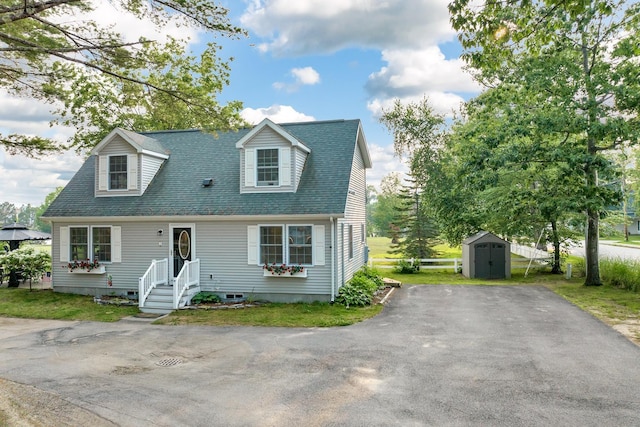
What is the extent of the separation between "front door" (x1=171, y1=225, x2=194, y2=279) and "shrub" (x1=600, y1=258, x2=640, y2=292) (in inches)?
651

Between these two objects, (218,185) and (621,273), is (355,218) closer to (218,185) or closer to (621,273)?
(218,185)

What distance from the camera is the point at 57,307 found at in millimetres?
13242

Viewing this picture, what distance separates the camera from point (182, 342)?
9367mm

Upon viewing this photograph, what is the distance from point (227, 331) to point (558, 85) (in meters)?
14.7

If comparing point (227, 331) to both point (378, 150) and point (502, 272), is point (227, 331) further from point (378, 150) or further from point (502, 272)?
point (378, 150)

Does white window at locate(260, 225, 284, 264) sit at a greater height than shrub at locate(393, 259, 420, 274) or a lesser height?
greater

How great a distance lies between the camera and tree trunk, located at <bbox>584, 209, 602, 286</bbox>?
16.5 metres

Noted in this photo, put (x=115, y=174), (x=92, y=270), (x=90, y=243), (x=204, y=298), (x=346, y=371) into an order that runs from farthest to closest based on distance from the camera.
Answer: (x=115, y=174) → (x=90, y=243) → (x=92, y=270) → (x=204, y=298) → (x=346, y=371)

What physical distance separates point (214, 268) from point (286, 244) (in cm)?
276

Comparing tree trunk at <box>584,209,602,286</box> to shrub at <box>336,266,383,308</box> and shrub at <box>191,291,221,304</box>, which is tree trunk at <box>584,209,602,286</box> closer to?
shrub at <box>336,266,383,308</box>

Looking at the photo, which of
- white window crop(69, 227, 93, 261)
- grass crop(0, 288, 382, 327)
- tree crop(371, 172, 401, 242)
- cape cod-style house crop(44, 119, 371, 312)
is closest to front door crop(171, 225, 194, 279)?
cape cod-style house crop(44, 119, 371, 312)

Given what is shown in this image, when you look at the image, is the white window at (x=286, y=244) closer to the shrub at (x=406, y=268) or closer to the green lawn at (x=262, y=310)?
the green lawn at (x=262, y=310)

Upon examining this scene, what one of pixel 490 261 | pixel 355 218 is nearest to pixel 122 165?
pixel 355 218

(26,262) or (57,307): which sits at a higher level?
(26,262)
